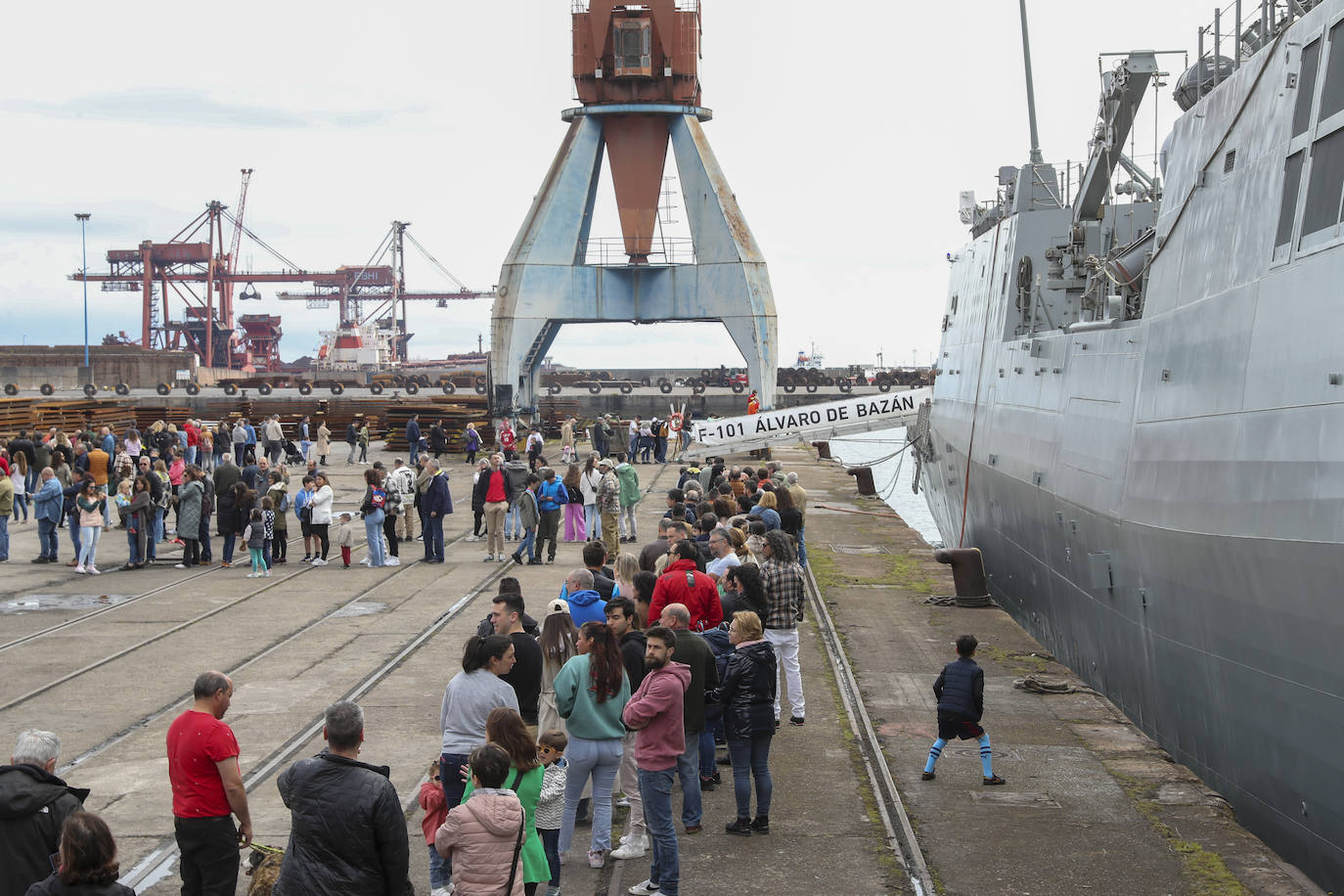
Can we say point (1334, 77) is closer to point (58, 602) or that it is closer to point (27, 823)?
point (27, 823)

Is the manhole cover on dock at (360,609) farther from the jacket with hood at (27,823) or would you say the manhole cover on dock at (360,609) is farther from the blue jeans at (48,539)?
the jacket with hood at (27,823)

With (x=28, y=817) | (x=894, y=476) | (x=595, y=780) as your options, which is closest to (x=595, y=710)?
(x=595, y=780)

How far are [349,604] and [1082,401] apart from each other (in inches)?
384

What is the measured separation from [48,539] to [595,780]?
15.9 meters

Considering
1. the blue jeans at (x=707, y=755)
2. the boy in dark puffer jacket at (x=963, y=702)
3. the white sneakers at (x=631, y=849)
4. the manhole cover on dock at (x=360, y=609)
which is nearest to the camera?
the white sneakers at (x=631, y=849)

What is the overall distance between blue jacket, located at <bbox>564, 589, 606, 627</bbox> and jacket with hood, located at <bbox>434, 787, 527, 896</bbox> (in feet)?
11.0

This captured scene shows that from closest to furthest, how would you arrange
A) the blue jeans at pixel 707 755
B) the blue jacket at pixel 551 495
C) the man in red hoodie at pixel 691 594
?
the blue jeans at pixel 707 755
the man in red hoodie at pixel 691 594
the blue jacket at pixel 551 495

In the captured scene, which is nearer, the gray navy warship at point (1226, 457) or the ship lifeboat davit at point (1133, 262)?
the gray navy warship at point (1226, 457)

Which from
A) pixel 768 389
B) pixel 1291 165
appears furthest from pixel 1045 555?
pixel 768 389

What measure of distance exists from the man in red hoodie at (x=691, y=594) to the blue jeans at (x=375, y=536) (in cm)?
1089

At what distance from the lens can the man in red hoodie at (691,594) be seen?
33.5 feet

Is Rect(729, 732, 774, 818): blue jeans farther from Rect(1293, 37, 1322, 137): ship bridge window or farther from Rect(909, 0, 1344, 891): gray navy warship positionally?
Rect(1293, 37, 1322, 137): ship bridge window

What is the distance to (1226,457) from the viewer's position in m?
9.67

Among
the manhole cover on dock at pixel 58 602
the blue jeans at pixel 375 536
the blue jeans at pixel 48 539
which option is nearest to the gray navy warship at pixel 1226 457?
the blue jeans at pixel 375 536
